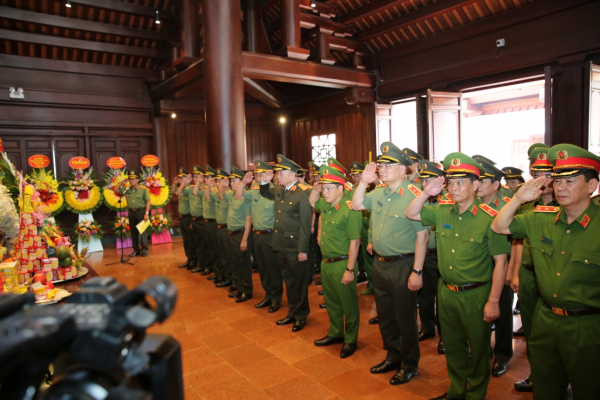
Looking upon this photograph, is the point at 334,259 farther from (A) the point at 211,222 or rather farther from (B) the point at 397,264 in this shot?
(A) the point at 211,222

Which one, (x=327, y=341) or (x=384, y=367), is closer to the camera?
(x=384, y=367)

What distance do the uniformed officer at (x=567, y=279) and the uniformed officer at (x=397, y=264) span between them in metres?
0.85

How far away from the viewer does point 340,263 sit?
11.3ft

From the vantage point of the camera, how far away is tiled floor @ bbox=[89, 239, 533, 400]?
279 centimetres

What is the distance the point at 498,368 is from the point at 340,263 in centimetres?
147

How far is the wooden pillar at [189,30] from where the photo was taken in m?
8.06

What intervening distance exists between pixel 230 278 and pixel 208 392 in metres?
2.80


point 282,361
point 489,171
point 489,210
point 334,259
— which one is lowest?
point 282,361

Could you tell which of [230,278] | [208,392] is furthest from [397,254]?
[230,278]

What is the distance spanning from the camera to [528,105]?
10195 mm

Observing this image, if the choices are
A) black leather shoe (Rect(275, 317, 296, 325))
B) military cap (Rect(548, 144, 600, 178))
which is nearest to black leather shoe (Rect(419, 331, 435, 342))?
black leather shoe (Rect(275, 317, 296, 325))

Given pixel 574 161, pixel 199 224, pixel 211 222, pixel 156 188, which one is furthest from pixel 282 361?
pixel 156 188

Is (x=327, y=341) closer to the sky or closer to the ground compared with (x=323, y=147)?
closer to the ground

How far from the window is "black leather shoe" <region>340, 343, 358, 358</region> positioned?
23.4 feet
